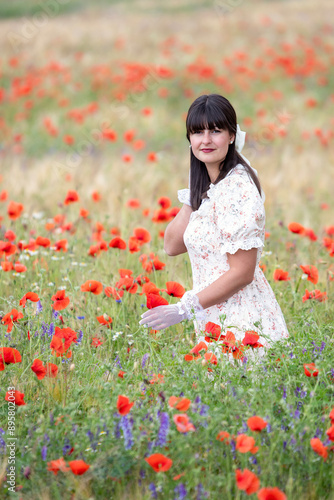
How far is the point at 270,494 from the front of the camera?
1.56 metres

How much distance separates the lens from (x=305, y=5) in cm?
1889

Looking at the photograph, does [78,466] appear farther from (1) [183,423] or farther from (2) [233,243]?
(2) [233,243]

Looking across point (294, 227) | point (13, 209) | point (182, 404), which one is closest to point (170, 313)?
point (182, 404)

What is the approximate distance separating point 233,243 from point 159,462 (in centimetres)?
108

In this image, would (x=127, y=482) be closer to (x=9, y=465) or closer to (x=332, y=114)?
(x=9, y=465)

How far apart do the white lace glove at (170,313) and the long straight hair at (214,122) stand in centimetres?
50

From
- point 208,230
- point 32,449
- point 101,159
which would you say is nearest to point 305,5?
point 101,159

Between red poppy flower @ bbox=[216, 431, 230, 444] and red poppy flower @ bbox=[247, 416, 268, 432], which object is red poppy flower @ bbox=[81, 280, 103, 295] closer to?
red poppy flower @ bbox=[216, 431, 230, 444]

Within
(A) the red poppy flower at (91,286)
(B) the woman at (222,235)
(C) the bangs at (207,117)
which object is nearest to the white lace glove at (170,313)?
(B) the woman at (222,235)

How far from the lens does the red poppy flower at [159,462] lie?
5.46ft

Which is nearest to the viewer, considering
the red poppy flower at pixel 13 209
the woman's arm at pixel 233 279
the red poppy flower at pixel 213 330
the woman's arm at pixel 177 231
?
the red poppy flower at pixel 213 330

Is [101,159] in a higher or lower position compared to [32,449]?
higher

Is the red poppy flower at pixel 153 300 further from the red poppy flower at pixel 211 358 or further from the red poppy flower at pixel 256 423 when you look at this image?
the red poppy flower at pixel 256 423

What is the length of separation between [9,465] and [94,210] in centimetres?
326
